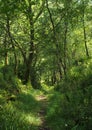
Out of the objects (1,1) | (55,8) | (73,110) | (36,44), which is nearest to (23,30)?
(36,44)

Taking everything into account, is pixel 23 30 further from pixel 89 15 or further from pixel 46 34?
pixel 89 15

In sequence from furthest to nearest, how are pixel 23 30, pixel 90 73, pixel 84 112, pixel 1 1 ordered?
pixel 23 30
pixel 90 73
pixel 1 1
pixel 84 112

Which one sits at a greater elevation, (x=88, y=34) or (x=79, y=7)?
(x=79, y=7)

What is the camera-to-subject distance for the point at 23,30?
24344 mm

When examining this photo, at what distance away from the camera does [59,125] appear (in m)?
9.05

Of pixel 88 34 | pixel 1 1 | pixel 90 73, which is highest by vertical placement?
pixel 1 1

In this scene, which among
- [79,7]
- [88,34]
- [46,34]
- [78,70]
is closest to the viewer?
[78,70]

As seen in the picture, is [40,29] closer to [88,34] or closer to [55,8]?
[55,8]

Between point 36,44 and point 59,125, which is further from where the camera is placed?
point 36,44

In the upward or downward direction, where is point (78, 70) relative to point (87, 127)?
downward

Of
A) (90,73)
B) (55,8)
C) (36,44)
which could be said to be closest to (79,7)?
(55,8)

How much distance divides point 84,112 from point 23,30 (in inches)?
656

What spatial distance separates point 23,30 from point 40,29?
2.09m

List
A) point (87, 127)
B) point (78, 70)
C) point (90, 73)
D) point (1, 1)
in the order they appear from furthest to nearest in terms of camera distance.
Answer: point (78, 70), point (90, 73), point (1, 1), point (87, 127)
